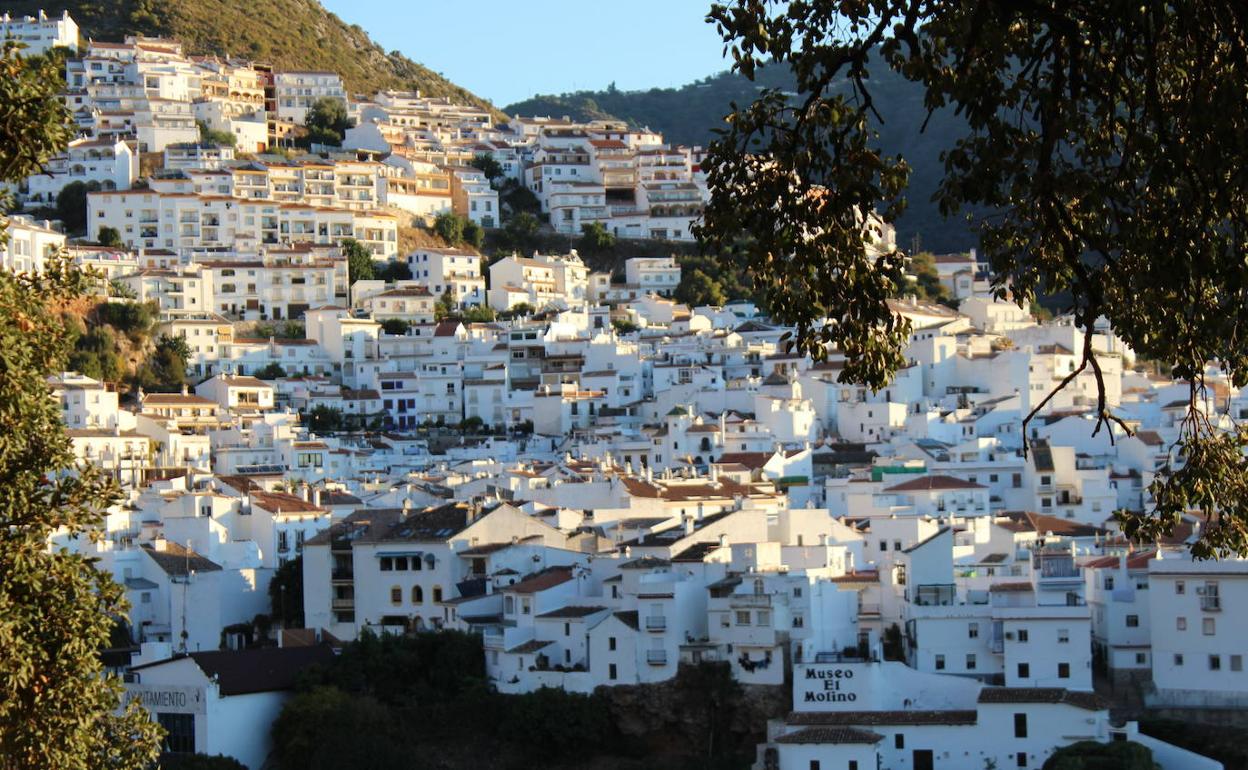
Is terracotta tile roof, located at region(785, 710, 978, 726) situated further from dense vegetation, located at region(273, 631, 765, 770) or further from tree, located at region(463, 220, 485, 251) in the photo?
tree, located at region(463, 220, 485, 251)

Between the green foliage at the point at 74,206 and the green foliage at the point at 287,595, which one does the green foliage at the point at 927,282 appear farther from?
the green foliage at the point at 287,595

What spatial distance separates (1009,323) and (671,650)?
4268 cm

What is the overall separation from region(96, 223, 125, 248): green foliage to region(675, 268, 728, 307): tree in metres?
20.7

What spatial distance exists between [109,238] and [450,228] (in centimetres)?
1350

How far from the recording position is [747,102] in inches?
6599

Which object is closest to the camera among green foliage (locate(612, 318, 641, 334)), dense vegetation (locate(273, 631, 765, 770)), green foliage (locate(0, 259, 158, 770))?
green foliage (locate(0, 259, 158, 770))

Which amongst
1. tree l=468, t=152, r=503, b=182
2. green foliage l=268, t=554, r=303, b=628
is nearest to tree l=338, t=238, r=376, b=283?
tree l=468, t=152, r=503, b=182

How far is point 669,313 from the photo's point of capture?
250 ft

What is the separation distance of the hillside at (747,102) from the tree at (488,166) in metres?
31.7

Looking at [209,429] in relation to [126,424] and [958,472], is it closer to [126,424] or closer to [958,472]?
[126,424]

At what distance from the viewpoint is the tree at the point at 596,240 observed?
85.2m

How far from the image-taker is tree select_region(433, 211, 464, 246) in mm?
84375

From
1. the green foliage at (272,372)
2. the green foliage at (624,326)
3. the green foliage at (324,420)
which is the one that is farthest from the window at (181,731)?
the green foliage at (624,326)

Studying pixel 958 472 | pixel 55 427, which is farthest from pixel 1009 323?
pixel 55 427
